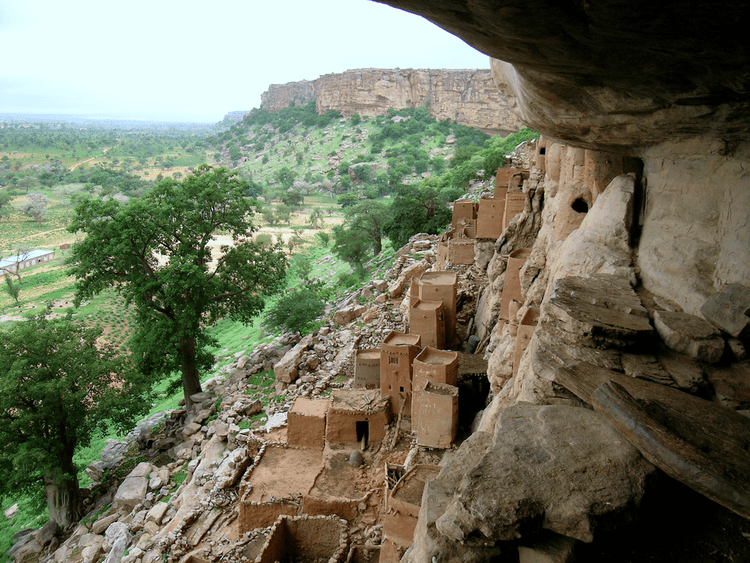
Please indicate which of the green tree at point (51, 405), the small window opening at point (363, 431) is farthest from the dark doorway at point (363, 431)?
the green tree at point (51, 405)

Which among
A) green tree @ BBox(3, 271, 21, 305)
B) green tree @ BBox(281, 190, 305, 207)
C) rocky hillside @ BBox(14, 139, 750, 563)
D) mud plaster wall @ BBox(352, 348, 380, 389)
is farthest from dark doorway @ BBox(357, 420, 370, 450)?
green tree @ BBox(281, 190, 305, 207)

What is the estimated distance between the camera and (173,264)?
1866cm

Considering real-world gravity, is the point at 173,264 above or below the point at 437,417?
above

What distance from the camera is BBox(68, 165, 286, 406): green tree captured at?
18.2 m

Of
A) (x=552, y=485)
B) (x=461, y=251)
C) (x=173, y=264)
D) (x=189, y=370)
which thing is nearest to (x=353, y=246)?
(x=461, y=251)

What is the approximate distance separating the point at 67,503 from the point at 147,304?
6.87m

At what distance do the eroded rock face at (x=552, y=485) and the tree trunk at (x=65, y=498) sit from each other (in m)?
15.5

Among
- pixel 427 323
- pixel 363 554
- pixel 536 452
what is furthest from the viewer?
pixel 427 323

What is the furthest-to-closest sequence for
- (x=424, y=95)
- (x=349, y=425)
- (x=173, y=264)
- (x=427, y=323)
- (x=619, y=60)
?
(x=424, y=95)
(x=173, y=264)
(x=427, y=323)
(x=349, y=425)
(x=619, y=60)

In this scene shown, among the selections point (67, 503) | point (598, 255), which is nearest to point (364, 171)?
point (67, 503)

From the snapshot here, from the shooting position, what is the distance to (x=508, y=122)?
73562 millimetres

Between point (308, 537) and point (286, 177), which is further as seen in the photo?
point (286, 177)

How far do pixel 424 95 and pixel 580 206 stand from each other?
259 feet

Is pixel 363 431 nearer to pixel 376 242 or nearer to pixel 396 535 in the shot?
pixel 396 535
